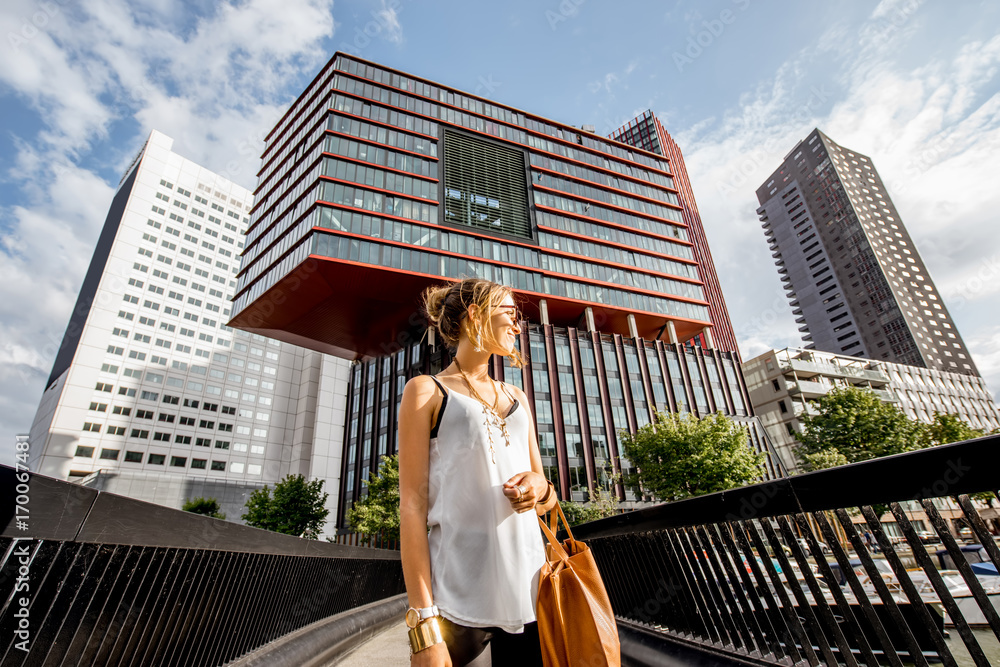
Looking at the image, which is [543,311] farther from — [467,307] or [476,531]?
[476,531]

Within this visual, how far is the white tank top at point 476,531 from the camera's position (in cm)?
142

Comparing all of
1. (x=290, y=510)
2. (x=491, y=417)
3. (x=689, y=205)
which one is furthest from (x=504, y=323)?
(x=689, y=205)

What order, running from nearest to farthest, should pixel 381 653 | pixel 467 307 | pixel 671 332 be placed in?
pixel 467 307
pixel 381 653
pixel 671 332

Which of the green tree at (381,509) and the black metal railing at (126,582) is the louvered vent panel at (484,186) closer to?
the green tree at (381,509)

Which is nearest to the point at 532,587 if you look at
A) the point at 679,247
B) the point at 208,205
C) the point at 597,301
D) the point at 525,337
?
the point at 525,337

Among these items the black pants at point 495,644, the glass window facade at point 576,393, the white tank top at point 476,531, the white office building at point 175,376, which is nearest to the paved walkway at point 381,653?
the black pants at point 495,644

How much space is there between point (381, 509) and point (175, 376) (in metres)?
46.7

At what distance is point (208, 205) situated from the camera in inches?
2968

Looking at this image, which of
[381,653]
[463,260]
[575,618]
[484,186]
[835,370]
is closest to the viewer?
[575,618]

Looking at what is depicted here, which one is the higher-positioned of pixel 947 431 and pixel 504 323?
pixel 947 431

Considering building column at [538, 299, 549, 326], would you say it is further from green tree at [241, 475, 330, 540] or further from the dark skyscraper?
the dark skyscraper

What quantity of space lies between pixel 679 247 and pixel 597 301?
52.3ft

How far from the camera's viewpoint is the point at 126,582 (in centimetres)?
199

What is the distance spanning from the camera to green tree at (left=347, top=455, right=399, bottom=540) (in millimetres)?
31359
